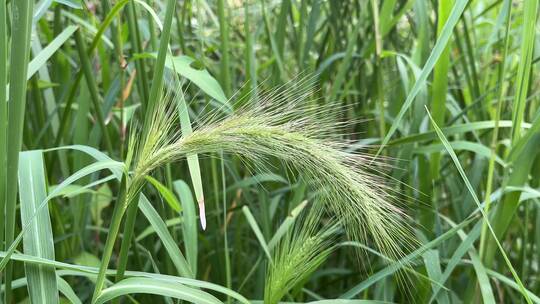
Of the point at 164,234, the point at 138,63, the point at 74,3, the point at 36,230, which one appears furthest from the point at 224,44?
the point at 36,230

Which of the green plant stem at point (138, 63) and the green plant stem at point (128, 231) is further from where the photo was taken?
the green plant stem at point (138, 63)

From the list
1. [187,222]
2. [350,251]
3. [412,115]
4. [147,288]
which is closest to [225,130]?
[147,288]

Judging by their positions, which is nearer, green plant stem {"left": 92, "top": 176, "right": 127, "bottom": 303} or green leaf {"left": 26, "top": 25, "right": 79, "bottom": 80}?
green plant stem {"left": 92, "top": 176, "right": 127, "bottom": 303}

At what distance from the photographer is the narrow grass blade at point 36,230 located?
800mm

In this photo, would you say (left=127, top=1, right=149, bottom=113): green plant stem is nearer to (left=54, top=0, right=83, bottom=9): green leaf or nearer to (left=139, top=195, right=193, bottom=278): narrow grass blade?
(left=54, top=0, right=83, bottom=9): green leaf

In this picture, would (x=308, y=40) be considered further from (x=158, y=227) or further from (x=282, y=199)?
(x=158, y=227)

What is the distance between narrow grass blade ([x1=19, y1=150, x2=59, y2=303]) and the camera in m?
0.80

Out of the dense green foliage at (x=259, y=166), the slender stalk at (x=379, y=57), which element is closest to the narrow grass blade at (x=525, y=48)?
the dense green foliage at (x=259, y=166)

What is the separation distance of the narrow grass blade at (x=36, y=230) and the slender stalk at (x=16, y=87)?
3 centimetres

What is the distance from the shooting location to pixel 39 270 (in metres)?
0.81

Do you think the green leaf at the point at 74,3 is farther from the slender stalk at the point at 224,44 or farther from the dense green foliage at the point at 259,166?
the slender stalk at the point at 224,44

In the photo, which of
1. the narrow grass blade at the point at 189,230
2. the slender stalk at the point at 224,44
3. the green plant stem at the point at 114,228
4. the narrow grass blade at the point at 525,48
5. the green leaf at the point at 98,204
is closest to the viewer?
the green plant stem at the point at 114,228

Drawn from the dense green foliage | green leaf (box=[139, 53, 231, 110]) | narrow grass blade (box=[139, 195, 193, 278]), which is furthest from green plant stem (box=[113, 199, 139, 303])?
green leaf (box=[139, 53, 231, 110])

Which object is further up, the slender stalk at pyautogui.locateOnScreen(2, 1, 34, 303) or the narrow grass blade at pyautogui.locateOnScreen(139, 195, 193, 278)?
the slender stalk at pyautogui.locateOnScreen(2, 1, 34, 303)
